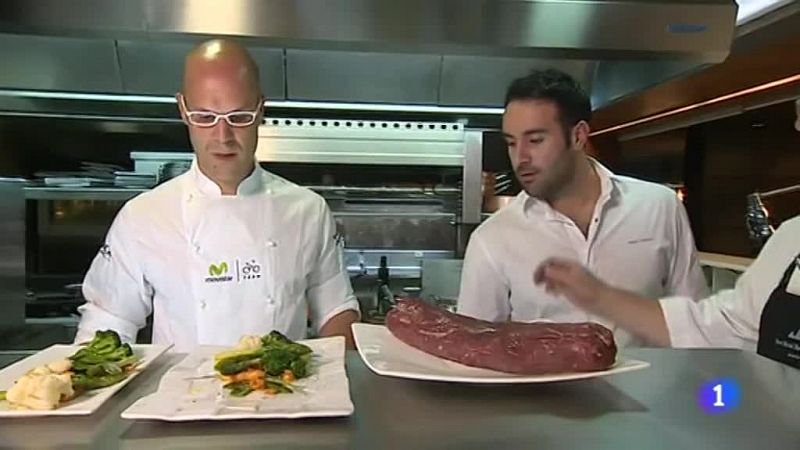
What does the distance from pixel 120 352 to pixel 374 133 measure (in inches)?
84.5

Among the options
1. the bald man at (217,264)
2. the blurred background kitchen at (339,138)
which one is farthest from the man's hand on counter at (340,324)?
the blurred background kitchen at (339,138)

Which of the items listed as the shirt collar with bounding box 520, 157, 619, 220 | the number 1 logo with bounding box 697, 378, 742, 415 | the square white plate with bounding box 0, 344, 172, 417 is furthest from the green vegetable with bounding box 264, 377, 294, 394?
the shirt collar with bounding box 520, 157, 619, 220

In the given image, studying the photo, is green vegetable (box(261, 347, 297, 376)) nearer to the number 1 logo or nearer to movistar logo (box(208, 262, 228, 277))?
the number 1 logo

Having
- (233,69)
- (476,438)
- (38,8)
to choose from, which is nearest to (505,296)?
(233,69)

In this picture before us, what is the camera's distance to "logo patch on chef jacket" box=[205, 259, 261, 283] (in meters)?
1.36

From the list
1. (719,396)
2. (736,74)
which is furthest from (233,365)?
(736,74)

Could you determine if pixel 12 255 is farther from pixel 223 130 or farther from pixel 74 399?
pixel 74 399

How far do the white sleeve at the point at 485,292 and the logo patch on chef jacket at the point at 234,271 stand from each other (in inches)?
18.1

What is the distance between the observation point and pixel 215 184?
1.39 meters

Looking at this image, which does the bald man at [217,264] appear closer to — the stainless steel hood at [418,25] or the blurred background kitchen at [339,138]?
the stainless steel hood at [418,25]

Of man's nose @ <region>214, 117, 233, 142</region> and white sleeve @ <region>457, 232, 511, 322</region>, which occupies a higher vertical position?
man's nose @ <region>214, 117, 233, 142</region>

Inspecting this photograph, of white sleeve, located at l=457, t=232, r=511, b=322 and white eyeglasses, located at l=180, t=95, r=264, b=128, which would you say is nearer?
white eyeglasses, located at l=180, t=95, r=264, b=128

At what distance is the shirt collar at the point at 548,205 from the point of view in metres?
1.65

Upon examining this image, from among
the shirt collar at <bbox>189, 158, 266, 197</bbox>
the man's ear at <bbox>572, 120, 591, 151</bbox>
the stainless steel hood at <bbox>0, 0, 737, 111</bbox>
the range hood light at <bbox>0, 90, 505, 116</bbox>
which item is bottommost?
the shirt collar at <bbox>189, 158, 266, 197</bbox>
